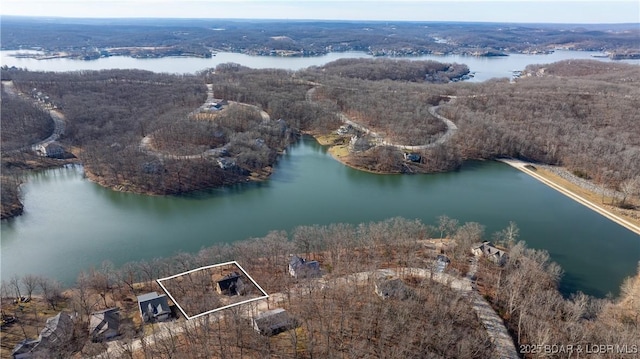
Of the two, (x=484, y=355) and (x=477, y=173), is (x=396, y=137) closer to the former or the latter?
(x=477, y=173)

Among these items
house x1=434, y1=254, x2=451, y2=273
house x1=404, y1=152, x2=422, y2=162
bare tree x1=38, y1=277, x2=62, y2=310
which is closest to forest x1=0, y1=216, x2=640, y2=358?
bare tree x1=38, y1=277, x2=62, y2=310

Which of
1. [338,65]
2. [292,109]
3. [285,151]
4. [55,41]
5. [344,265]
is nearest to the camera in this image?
[344,265]

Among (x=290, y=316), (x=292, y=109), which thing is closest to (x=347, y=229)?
(x=290, y=316)

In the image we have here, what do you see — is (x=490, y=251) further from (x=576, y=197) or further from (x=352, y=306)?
(x=576, y=197)

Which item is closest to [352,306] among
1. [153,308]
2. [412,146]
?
[153,308]

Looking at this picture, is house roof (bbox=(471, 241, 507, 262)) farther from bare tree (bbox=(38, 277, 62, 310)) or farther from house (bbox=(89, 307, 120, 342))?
bare tree (bbox=(38, 277, 62, 310))

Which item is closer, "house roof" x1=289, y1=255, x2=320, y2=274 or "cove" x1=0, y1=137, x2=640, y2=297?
"house roof" x1=289, y1=255, x2=320, y2=274
